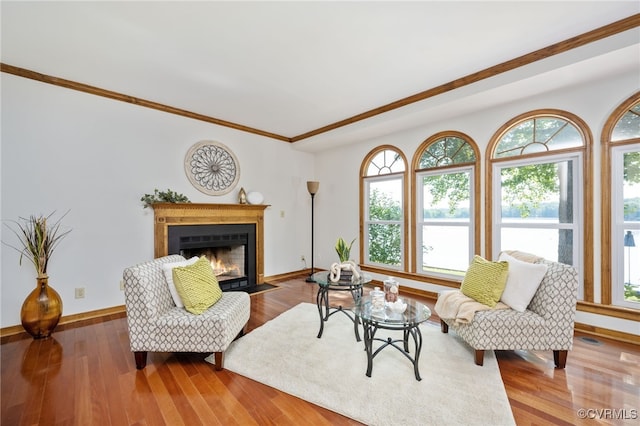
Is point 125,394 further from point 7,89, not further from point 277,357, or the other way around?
point 7,89

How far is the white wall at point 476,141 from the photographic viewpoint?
2629mm

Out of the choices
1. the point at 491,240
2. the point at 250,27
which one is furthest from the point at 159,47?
the point at 491,240

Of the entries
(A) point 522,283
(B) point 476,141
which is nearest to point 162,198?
(A) point 522,283

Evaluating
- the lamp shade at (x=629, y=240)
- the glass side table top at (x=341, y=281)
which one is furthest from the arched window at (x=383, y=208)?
the lamp shade at (x=629, y=240)

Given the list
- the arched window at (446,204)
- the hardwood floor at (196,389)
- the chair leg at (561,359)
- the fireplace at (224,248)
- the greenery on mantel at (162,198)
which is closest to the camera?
the hardwood floor at (196,389)

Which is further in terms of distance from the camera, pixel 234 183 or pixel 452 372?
pixel 234 183

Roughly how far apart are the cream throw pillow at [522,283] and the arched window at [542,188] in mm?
1044

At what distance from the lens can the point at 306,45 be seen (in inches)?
93.2

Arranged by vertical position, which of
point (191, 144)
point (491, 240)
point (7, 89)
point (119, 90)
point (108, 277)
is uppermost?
point (119, 90)

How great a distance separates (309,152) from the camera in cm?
557

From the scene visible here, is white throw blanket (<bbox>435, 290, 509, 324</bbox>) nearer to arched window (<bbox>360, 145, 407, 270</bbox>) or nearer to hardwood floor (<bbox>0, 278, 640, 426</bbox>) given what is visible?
hardwood floor (<bbox>0, 278, 640, 426</bbox>)

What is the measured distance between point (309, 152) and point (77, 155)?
3637mm

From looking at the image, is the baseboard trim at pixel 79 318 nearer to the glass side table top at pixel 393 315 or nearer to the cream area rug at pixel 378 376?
the cream area rug at pixel 378 376

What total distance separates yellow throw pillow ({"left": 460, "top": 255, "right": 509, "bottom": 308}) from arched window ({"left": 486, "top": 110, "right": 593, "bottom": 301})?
114 centimetres
